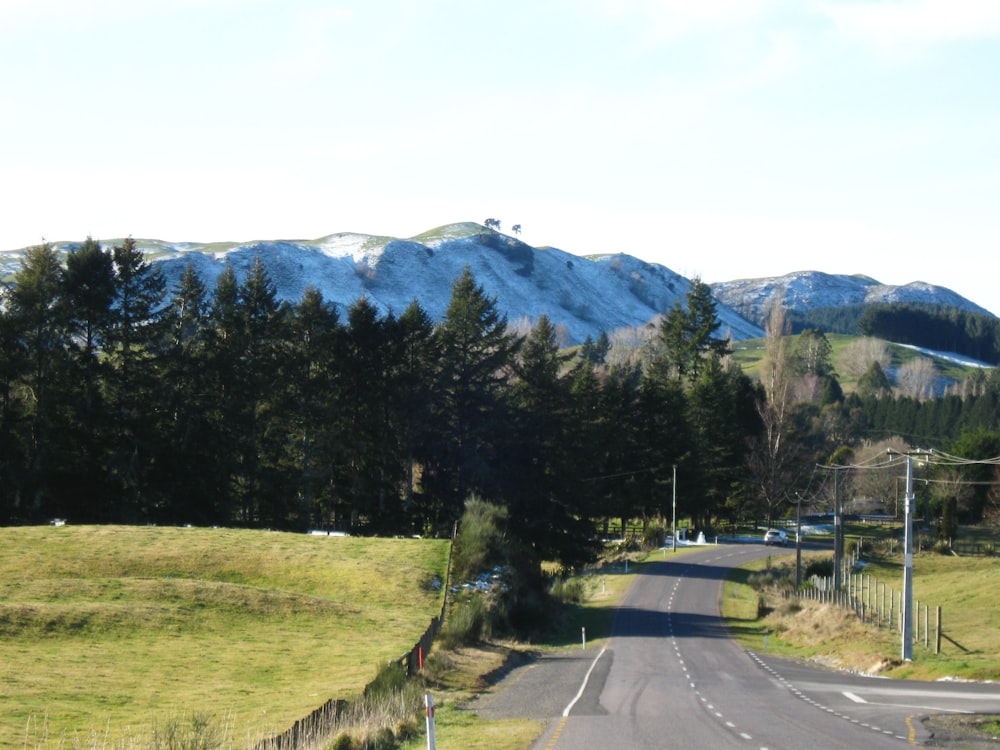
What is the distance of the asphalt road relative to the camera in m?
21.2

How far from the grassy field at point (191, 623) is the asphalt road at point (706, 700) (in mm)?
5223

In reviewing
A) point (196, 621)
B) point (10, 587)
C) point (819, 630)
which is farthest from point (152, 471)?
point (819, 630)

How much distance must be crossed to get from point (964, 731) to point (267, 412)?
55437 millimetres

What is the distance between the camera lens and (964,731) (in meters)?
21.8

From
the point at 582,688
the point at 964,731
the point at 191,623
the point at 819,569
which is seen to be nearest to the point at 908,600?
the point at 582,688

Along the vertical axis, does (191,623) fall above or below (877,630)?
above

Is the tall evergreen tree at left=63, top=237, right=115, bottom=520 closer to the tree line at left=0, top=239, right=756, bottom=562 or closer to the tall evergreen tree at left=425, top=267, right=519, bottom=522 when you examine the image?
the tree line at left=0, top=239, right=756, bottom=562

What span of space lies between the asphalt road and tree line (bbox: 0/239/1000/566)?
2127cm

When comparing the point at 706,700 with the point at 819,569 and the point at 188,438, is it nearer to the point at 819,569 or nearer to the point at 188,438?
the point at 819,569

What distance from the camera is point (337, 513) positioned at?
77.4m

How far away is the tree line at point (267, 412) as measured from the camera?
63.6m

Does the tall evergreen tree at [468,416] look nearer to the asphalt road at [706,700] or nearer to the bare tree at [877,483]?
the asphalt road at [706,700]

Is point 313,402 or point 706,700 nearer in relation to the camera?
point 706,700

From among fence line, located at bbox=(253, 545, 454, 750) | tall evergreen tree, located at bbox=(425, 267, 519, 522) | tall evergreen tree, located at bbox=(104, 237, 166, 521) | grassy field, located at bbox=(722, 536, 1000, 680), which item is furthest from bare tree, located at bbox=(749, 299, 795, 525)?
fence line, located at bbox=(253, 545, 454, 750)
